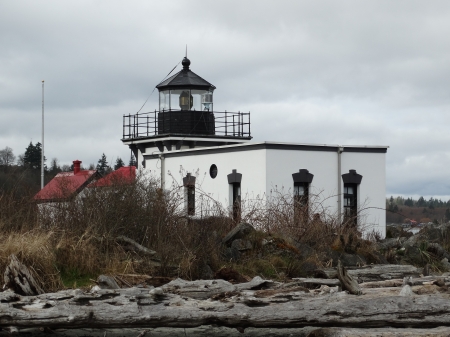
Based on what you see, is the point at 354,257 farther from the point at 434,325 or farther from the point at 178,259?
the point at 434,325

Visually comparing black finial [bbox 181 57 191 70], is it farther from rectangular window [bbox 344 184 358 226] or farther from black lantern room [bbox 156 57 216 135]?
rectangular window [bbox 344 184 358 226]

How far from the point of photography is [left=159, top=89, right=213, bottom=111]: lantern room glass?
108 feet

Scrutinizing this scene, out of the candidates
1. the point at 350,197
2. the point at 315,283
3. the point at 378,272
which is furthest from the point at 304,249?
the point at 350,197

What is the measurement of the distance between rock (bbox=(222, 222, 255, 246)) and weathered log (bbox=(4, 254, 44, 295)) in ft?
20.3

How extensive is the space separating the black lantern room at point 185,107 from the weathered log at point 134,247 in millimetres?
18019

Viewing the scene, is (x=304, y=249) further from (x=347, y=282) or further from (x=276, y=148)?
(x=276, y=148)

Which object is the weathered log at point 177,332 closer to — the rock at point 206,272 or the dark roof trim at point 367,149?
the rock at point 206,272

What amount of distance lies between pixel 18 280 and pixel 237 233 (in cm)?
702

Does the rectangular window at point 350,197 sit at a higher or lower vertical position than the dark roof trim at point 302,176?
lower

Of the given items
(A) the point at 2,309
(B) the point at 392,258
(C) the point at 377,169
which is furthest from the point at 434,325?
(C) the point at 377,169

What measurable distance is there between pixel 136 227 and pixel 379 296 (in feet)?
22.2

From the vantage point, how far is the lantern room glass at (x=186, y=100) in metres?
33.0

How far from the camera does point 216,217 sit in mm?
18453

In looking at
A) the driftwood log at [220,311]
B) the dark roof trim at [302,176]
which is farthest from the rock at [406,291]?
the dark roof trim at [302,176]
